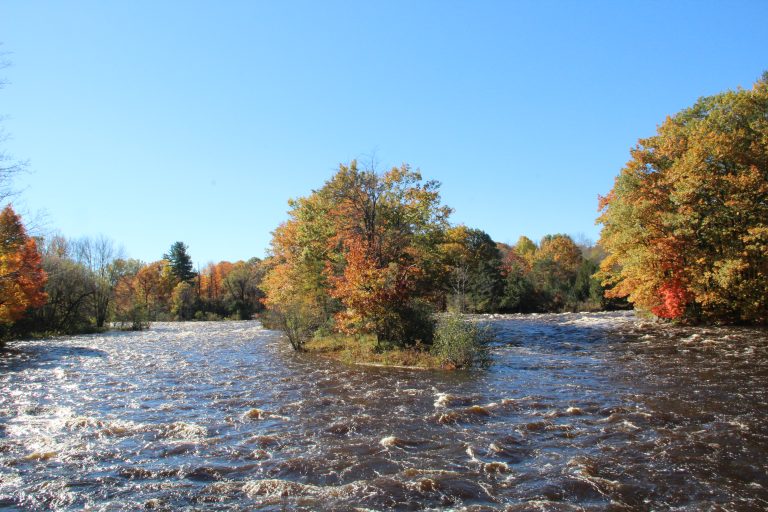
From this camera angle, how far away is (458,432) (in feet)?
30.7

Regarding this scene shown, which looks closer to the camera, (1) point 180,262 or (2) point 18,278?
(2) point 18,278

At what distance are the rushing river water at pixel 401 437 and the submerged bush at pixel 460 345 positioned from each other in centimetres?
79

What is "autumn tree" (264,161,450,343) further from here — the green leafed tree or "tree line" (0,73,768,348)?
the green leafed tree

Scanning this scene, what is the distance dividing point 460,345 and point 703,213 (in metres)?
16.0

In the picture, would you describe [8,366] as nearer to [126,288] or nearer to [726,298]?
[726,298]

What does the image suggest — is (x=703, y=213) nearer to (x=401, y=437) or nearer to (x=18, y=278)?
(x=401, y=437)

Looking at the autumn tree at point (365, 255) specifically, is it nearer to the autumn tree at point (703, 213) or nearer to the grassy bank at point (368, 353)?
the grassy bank at point (368, 353)

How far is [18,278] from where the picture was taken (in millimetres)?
26156

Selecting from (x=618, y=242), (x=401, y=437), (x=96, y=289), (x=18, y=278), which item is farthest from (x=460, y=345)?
(x=96, y=289)

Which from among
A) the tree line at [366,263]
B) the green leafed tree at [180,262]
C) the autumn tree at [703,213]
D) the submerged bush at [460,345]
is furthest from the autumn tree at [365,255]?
the green leafed tree at [180,262]

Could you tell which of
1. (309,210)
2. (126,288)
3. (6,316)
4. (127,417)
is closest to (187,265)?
(126,288)

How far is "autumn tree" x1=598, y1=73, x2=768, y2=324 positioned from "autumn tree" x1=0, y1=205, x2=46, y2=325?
28935 mm

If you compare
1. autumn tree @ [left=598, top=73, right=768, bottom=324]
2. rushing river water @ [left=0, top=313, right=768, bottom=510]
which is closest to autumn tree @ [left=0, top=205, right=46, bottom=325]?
rushing river water @ [left=0, top=313, right=768, bottom=510]

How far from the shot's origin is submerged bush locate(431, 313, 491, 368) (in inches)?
622
